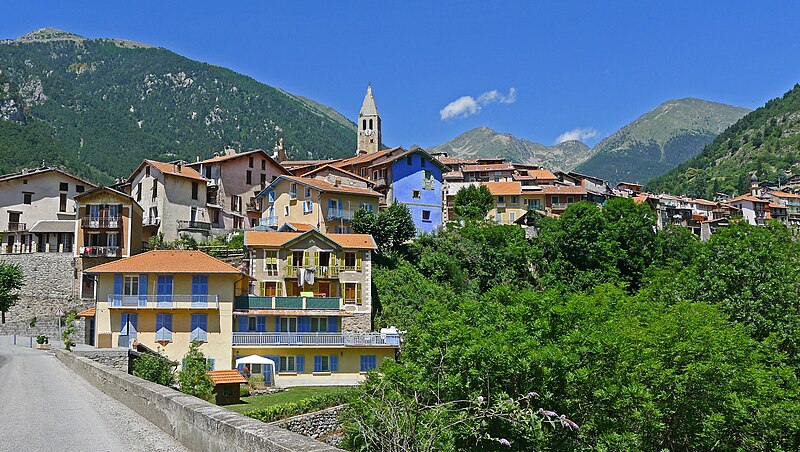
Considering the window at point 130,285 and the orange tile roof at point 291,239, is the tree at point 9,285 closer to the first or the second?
the window at point 130,285

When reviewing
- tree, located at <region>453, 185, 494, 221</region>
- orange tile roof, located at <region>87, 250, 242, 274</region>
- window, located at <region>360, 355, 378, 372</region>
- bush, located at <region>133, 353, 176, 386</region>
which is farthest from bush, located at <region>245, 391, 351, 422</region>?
tree, located at <region>453, 185, 494, 221</region>

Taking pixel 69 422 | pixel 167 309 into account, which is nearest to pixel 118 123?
pixel 167 309

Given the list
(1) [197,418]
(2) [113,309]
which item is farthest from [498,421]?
(2) [113,309]

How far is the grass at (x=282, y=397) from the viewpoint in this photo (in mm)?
32219

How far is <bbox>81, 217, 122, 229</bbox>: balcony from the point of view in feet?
174

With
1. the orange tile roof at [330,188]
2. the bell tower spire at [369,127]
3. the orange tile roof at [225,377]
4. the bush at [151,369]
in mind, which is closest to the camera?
the bush at [151,369]

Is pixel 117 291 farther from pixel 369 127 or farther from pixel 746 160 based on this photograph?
pixel 746 160

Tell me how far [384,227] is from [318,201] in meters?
5.91

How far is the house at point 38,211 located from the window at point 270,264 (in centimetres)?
2117

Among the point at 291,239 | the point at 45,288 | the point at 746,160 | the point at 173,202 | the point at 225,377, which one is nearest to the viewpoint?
the point at 225,377

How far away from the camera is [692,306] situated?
3244 centimetres

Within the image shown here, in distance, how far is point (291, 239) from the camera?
46.4m

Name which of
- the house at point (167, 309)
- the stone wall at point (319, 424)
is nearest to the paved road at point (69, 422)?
the stone wall at point (319, 424)

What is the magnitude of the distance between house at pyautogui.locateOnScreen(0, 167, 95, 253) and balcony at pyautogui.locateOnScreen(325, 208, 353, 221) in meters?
21.3
